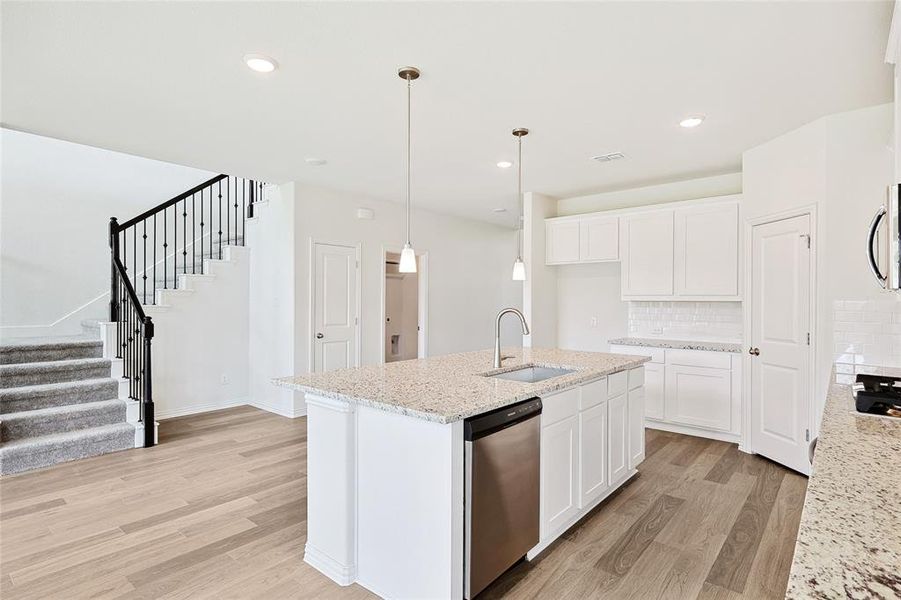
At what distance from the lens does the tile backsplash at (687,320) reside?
181 inches

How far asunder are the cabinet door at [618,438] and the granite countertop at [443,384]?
0.26 meters

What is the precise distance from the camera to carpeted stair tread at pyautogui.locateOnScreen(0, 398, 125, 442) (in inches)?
143

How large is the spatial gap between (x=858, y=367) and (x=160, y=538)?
4184 mm

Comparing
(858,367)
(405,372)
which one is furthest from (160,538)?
(858,367)

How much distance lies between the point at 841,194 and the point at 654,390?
224cm

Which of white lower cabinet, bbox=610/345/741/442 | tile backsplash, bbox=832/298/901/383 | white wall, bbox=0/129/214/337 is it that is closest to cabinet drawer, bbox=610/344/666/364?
white lower cabinet, bbox=610/345/741/442

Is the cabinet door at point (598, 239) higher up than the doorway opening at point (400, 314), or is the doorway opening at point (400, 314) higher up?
the cabinet door at point (598, 239)

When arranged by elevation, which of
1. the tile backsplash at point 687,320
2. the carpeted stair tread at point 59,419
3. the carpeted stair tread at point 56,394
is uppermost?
the tile backsplash at point 687,320

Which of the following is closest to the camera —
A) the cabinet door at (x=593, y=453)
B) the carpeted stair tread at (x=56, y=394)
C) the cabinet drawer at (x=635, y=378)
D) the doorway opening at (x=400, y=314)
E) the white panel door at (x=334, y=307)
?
the cabinet door at (x=593, y=453)

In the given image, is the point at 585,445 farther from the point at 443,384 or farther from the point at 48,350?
the point at 48,350

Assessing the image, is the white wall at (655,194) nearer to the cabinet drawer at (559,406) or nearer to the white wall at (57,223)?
the cabinet drawer at (559,406)

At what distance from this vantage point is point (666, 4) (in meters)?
2.01

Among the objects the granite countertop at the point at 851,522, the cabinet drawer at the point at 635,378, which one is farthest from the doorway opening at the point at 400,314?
the granite countertop at the point at 851,522

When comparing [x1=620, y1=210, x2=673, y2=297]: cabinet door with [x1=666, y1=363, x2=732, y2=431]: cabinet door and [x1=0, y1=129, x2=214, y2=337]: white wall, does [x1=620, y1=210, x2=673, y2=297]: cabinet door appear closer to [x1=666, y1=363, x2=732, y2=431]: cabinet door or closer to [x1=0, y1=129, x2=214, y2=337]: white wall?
[x1=666, y1=363, x2=732, y2=431]: cabinet door
